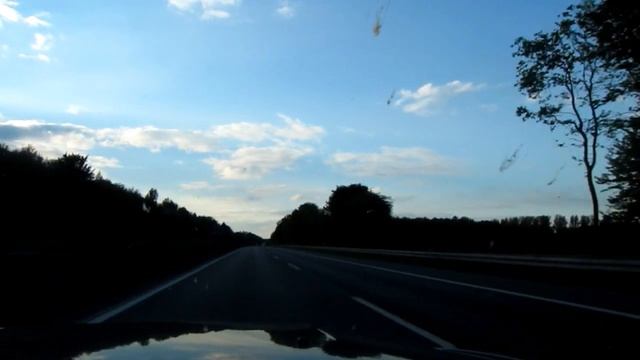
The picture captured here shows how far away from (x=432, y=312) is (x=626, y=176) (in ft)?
140

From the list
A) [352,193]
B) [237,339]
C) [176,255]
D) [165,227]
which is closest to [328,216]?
[352,193]

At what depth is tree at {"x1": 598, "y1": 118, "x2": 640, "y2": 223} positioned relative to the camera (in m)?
49.9

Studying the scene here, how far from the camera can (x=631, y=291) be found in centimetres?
2094

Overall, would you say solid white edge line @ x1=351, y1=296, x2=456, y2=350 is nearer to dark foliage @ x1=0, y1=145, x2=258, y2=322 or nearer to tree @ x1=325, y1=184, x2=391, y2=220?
dark foliage @ x1=0, y1=145, x2=258, y2=322

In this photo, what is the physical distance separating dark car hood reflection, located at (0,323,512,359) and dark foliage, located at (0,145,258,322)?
6.48 m

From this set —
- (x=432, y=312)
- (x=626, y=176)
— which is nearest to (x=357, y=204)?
(x=626, y=176)

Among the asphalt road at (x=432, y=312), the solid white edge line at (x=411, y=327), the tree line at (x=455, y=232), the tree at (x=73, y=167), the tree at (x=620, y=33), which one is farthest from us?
Result: the tree at (x=73, y=167)

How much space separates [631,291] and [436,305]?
302 inches

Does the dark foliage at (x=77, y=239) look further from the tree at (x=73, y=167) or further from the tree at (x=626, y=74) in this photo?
the tree at (x=626, y=74)

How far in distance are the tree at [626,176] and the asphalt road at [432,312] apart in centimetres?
3013

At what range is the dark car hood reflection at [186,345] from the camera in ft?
17.1

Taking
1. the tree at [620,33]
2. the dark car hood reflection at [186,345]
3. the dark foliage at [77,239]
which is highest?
the tree at [620,33]

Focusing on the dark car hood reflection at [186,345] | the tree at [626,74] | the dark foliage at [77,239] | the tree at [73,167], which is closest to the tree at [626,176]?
the tree at [626,74]

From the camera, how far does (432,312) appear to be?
14586mm
